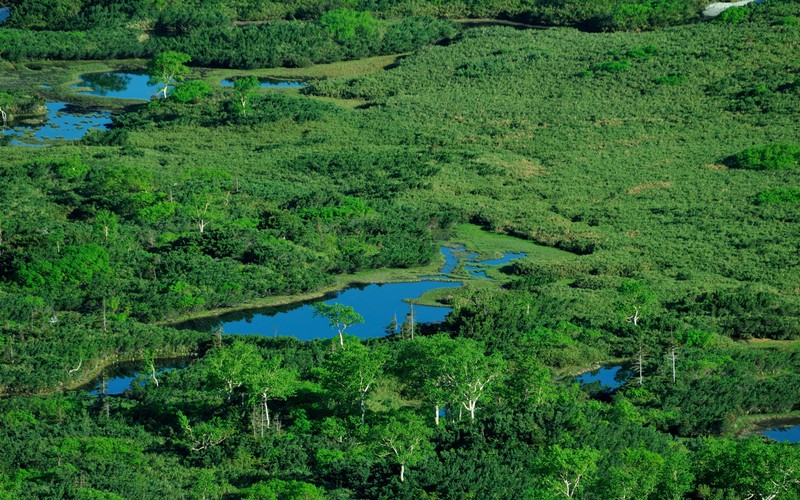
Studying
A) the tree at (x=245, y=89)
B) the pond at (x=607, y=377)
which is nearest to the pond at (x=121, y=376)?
the pond at (x=607, y=377)

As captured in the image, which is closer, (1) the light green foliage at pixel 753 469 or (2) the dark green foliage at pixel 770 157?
(1) the light green foliage at pixel 753 469

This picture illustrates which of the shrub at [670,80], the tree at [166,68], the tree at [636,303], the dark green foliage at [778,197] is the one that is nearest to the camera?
the tree at [636,303]

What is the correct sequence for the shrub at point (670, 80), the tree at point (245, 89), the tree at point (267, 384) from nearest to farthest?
the tree at point (267, 384) → the tree at point (245, 89) → the shrub at point (670, 80)

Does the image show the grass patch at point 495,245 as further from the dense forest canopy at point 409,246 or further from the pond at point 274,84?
the pond at point 274,84

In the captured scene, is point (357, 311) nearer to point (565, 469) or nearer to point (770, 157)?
point (565, 469)

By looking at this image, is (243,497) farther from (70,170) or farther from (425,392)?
(70,170)

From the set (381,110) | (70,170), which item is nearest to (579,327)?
(70,170)

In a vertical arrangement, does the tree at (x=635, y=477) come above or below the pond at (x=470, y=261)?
above

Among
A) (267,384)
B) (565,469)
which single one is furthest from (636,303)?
(565,469)
